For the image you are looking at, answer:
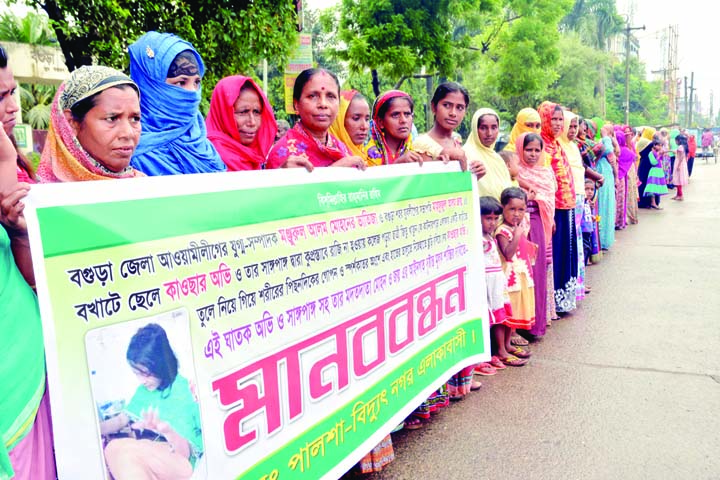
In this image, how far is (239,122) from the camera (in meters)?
2.71

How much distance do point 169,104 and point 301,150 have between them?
0.61 meters

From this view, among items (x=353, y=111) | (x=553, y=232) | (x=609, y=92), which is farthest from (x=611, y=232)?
(x=609, y=92)

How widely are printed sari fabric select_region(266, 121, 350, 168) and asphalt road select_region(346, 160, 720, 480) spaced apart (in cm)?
146

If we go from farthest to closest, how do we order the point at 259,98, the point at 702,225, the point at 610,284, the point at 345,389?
the point at 702,225 < the point at 610,284 < the point at 259,98 < the point at 345,389

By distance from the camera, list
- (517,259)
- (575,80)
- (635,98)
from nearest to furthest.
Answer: (517,259) < (575,80) < (635,98)

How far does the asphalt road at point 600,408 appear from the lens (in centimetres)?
276

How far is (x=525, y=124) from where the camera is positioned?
5.00 m

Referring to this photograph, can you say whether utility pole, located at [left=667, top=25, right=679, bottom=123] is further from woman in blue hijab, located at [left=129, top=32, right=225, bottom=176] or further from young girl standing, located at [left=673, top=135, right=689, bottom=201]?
woman in blue hijab, located at [left=129, top=32, right=225, bottom=176]

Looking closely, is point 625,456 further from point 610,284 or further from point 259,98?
point 610,284

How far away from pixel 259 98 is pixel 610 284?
4.97 m

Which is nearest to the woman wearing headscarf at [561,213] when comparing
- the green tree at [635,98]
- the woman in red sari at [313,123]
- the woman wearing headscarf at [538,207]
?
the woman wearing headscarf at [538,207]

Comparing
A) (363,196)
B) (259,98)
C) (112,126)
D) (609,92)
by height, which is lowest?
(363,196)

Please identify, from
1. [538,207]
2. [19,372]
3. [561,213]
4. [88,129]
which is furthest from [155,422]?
[561,213]

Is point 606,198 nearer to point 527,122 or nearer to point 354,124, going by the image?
point 527,122
